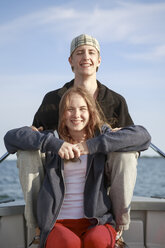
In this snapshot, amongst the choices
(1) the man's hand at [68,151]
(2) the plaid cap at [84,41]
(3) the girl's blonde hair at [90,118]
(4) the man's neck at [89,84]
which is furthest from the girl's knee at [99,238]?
(2) the plaid cap at [84,41]

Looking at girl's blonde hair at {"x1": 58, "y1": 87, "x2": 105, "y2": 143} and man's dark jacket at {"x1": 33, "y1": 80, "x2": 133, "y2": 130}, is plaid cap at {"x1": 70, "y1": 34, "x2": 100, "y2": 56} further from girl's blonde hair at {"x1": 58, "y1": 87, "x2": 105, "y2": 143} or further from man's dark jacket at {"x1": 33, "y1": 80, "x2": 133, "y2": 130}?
girl's blonde hair at {"x1": 58, "y1": 87, "x2": 105, "y2": 143}

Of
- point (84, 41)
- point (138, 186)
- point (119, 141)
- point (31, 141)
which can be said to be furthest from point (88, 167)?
point (138, 186)

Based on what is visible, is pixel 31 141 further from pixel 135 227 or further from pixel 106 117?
pixel 135 227

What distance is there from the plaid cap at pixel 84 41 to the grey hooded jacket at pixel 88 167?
2.65 ft

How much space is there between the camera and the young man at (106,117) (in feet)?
6.50

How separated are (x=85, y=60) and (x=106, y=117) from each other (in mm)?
406

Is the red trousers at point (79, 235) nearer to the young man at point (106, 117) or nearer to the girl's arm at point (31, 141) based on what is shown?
the young man at point (106, 117)

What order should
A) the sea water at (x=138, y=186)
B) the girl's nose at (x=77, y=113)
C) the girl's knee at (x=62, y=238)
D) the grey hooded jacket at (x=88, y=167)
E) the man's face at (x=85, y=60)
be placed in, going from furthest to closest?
1. the sea water at (x=138, y=186)
2. the man's face at (x=85, y=60)
3. the girl's nose at (x=77, y=113)
4. the grey hooded jacket at (x=88, y=167)
5. the girl's knee at (x=62, y=238)

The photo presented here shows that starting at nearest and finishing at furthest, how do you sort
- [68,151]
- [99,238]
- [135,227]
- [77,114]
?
[99,238] → [68,151] → [77,114] → [135,227]

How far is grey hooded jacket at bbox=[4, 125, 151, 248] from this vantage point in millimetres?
1938

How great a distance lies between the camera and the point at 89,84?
257cm

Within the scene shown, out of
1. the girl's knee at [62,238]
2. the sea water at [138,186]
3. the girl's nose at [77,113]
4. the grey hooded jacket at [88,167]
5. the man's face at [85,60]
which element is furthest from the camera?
the sea water at [138,186]

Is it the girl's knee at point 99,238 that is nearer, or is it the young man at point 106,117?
the girl's knee at point 99,238

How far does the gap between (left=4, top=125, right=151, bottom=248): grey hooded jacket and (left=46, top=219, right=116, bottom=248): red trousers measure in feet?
0.14
